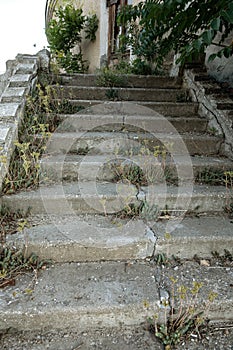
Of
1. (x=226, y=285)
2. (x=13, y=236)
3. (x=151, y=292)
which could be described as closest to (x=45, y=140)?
(x=13, y=236)

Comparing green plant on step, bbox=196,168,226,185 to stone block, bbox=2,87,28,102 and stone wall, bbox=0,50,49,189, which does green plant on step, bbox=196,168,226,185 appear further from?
stone block, bbox=2,87,28,102

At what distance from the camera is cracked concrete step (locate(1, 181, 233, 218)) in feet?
6.15

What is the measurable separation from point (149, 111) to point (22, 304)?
7.78 ft

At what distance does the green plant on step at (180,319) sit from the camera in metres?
1.28

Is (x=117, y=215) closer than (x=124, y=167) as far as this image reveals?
Yes

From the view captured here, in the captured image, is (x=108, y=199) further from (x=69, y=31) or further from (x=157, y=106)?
(x=69, y=31)

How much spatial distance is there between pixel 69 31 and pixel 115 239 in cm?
621

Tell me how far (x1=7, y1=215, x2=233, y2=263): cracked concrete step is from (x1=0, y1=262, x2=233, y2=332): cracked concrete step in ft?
0.32

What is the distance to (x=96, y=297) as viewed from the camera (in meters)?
1.36

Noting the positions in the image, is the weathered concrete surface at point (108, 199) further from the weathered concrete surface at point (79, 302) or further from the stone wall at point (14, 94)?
the weathered concrete surface at point (79, 302)

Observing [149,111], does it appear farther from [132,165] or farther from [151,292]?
[151,292]

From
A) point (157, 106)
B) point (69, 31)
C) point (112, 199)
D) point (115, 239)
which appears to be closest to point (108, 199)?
point (112, 199)

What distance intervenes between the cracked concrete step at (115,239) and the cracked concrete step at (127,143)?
2.72 feet

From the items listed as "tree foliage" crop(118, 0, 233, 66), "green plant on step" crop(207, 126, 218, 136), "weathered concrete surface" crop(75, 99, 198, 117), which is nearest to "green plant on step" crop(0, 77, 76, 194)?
"weathered concrete surface" crop(75, 99, 198, 117)
